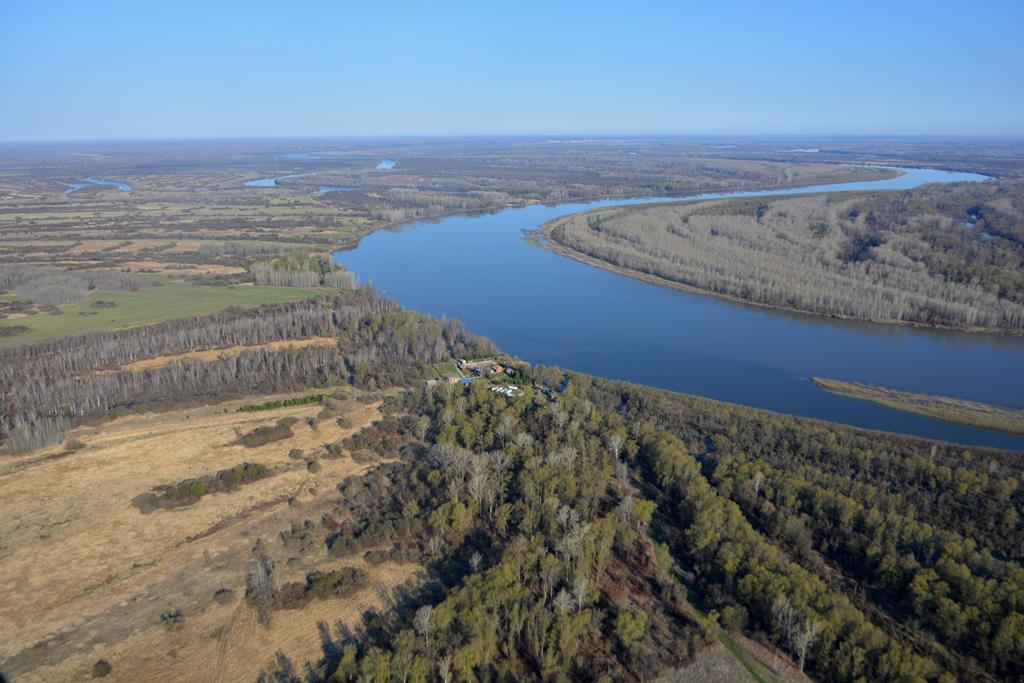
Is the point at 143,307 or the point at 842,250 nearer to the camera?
the point at 143,307

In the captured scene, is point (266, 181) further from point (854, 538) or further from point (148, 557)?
point (854, 538)

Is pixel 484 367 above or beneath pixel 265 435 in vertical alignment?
above

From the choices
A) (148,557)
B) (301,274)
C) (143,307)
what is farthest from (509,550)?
(301,274)

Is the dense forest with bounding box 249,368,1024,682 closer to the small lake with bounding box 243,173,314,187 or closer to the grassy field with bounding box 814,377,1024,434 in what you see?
the grassy field with bounding box 814,377,1024,434

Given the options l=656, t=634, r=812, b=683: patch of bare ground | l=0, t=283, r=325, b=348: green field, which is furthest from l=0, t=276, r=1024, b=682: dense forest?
l=0, t=283, r=325, b=348: green field

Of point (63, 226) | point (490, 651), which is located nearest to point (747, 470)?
point (490, 651)

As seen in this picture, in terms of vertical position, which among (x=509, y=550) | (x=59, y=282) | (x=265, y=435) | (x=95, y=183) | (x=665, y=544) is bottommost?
(x=665, y=544)
